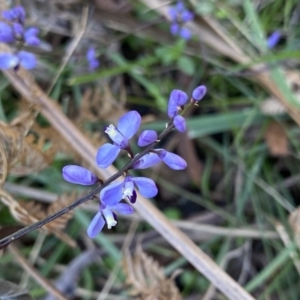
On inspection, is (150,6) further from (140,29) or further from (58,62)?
(58,62)

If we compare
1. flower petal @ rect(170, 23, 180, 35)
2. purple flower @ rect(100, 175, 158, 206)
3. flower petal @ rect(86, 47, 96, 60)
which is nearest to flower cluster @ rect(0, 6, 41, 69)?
flower petal @ rect(86, 47, 96, 60)

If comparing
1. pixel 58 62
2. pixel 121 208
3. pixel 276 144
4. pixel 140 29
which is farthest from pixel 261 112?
pixel 121 208

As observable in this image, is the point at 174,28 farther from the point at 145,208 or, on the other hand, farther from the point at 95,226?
the point at 95,226

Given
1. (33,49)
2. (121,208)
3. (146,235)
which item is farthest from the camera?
(146,235)

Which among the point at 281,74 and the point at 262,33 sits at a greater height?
the point at 262,33

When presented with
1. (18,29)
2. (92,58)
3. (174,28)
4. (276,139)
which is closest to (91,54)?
(92,58)
